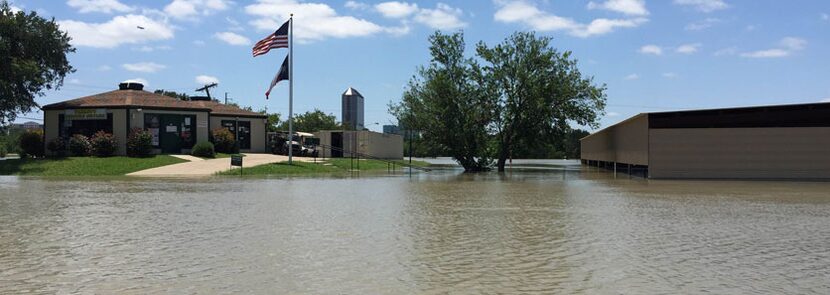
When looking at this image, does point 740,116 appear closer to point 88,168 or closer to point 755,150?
point 755,150

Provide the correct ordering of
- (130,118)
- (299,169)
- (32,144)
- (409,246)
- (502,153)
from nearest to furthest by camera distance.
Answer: (409,246), (299,169), (32,144), (130,118), (502,153)

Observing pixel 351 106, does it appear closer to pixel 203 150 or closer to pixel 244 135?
pixel 244 135

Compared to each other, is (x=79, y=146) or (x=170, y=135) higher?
(x=170, y=135)

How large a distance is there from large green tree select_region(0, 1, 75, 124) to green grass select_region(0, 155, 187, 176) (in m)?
4.63

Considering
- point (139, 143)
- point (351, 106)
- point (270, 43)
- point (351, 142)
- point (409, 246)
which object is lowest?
point (409, 246)

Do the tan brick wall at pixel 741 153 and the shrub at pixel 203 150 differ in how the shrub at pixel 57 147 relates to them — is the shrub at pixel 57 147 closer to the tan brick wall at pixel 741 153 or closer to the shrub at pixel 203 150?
the shrub at pixel 203 150

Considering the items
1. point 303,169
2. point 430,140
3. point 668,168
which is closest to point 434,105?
point 430,140

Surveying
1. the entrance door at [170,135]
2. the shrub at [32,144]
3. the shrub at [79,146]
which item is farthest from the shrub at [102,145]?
the shrub at [32,144]

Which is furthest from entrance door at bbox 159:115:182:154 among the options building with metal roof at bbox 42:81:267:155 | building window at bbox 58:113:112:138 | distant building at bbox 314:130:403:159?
distant building at bbox 314:130:403:159

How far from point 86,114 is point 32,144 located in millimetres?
3516

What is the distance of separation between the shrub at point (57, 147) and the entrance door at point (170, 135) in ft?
17.4

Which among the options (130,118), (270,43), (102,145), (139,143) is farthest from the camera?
(130,118)

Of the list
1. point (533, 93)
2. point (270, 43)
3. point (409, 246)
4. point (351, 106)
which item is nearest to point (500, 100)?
point (533, 93)

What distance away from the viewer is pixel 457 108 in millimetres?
45531
